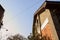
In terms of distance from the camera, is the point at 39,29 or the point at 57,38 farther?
the point at 39,29

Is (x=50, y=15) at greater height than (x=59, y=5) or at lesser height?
lesser

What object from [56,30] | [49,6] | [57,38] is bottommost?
[57,38]

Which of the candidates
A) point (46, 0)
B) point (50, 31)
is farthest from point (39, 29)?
point (46, 0)

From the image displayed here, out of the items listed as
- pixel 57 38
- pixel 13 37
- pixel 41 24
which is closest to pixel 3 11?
pixel 41 24

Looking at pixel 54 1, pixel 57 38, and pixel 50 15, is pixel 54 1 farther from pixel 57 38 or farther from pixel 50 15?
pixel 57 38

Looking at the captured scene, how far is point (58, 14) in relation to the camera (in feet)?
38.0

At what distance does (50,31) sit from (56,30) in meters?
0.92

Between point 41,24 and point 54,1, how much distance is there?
11.0 ft

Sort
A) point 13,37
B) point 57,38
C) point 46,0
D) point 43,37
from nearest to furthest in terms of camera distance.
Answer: point 57,38 < point 46,0 < point 43,37 < point 13,37

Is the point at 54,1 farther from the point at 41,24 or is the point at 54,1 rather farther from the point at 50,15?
the point at 41,24

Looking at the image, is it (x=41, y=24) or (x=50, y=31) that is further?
(x=41, y=24)

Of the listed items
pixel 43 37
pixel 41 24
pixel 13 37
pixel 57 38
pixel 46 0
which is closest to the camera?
pixel 57 38

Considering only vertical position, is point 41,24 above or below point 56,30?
above

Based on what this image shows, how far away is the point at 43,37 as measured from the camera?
12562 millimetres
